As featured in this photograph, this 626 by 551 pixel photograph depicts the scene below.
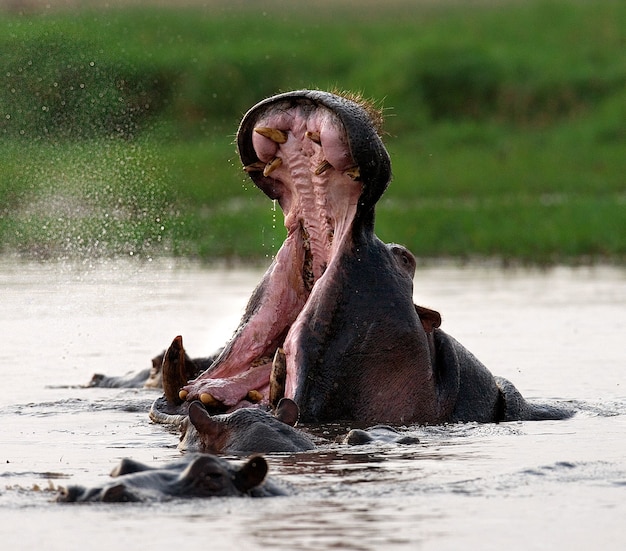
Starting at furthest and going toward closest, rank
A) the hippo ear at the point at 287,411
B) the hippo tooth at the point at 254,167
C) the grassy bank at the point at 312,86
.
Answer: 1. the grassy bank at the point at 312,86
2. the hippo tooth at the point at 254,167
3. the hippo ear at the point at 287,411

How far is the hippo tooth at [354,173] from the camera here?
21.3 feet

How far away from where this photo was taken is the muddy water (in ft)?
15.9

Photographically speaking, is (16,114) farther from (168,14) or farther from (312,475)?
(168,14)

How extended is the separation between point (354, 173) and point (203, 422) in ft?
3.75

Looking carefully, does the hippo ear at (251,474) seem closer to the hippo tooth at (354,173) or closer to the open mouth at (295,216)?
the open mouth at (295,216)

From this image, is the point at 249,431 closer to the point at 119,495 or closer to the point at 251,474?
the point at 251,474

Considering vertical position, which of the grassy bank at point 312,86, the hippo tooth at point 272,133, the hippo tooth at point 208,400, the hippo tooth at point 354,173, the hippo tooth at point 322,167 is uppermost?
the grassy bank at point 312,86

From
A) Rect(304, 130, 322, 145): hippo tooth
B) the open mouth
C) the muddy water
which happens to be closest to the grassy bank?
the open mouth

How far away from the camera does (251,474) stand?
17.3ft

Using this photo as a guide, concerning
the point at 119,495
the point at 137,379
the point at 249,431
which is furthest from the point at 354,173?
the point at 137,379

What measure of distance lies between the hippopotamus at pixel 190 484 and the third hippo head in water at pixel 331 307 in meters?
1.15

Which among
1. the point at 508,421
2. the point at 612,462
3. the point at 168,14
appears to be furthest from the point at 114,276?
the point at 168,14

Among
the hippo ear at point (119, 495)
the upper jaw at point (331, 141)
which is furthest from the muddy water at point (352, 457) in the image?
the upper jaw at point (331, 141)

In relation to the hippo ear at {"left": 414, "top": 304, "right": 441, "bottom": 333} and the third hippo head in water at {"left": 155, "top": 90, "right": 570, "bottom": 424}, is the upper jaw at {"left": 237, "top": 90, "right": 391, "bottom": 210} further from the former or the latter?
the hippo ear at {"left": 414, "top": 304, "right": 441, "bottom": 333}
